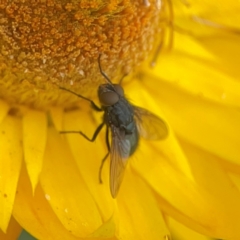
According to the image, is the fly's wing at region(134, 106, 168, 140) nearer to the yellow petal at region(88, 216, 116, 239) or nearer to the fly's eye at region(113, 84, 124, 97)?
the fly's eye at region(113, 84, 124, 97)

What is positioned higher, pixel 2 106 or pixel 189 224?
pixel 2 106

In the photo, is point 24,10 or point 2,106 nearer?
point 24,10

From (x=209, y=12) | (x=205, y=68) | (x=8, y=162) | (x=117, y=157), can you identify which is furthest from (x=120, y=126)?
(x=209, y=12)

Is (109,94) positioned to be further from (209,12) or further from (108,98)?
(209,12)

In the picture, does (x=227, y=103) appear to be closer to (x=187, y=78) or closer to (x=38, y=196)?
(x=187, y=78)

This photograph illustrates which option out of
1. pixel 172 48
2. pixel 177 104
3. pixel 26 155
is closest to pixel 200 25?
pixel 172 48

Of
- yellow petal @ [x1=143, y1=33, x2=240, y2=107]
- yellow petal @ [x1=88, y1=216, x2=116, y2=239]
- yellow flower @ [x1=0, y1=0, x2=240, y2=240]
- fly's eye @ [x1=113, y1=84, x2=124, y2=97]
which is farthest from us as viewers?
yellow petal @ [x1=143, y1=33, x2=240, y2=107]

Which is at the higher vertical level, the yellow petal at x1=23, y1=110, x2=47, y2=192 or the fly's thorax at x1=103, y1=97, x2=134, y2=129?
the fly's thorax at x1=103, y1=97, x2=134, y2=129

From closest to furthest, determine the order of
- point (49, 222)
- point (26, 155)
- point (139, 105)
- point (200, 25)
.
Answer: point (49, 222) < point (26, 155) < point (139, 105) < point (200, 25)

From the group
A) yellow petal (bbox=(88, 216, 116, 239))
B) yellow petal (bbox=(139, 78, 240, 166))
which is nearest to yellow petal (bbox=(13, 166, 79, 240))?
yellow petal (bbox=(88, 216, 116, 239))
